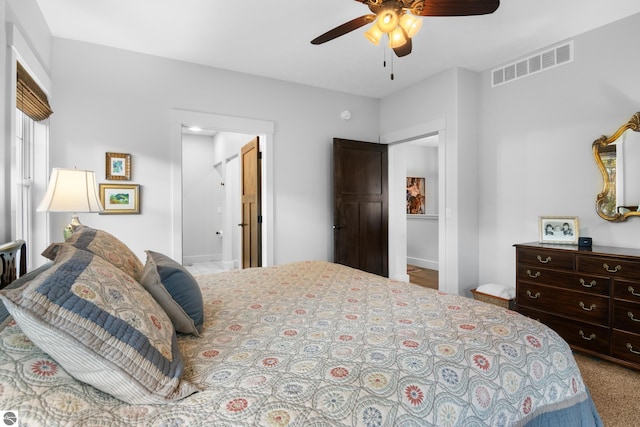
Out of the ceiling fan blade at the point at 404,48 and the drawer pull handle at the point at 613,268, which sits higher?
the ceiling fan blade at the point at 404,48

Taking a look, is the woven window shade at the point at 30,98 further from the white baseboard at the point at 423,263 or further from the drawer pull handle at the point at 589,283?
the white baseboard at the point at 423,263

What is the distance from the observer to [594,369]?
2496 mm

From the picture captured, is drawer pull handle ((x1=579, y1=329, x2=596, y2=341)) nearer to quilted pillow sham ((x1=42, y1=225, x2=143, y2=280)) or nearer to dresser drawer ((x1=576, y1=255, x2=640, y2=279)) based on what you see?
dresser drawer ((x1=576, y1=255, x2=640, y2=279))

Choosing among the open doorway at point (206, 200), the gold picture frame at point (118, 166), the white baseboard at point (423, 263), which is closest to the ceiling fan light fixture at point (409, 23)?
the gold picture frame at point (118, 166)

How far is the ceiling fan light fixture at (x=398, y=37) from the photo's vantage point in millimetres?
2070

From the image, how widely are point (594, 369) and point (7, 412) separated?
3303mm

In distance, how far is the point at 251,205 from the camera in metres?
4.38

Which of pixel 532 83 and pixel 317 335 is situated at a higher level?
pixel 532 83

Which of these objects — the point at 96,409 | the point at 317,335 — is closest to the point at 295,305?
the point at 317,335

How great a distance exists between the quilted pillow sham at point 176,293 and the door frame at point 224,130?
212 centimetres

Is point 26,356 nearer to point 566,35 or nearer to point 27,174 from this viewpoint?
point 27,174

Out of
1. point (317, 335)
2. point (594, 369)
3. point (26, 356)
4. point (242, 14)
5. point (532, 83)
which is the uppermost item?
point (242, 14)

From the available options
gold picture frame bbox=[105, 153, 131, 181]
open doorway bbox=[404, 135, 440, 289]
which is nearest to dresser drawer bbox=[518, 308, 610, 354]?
open doorway bbox=[404, 135, 440, 289]

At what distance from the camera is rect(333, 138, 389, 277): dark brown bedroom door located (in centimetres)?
429
